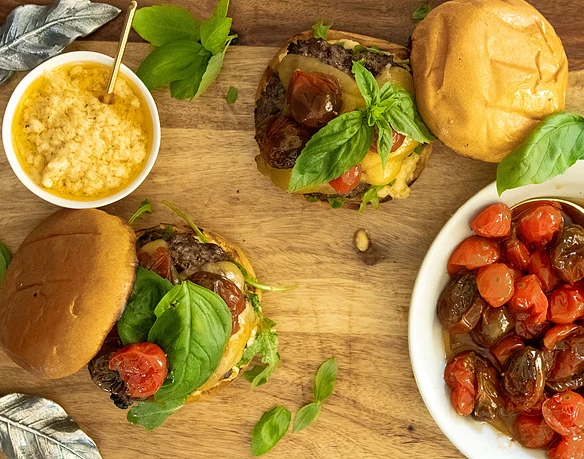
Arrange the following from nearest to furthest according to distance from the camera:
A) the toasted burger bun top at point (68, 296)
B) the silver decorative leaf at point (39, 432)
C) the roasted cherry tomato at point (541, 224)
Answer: the toasted burger bun top at point (68, 296), the roasted cherry tomato at point (541, 224), the silver decorative leaf at point (39, 432)

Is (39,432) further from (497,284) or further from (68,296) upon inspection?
(497,284)

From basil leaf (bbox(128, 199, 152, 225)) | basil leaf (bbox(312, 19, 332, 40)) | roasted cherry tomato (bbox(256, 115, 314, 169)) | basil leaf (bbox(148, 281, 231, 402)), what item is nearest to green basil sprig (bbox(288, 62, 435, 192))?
roasted cherry tomato (bbox(256, 115, 314, 169))

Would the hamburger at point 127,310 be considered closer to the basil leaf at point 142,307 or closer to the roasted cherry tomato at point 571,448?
the basil leaf at point 142,307

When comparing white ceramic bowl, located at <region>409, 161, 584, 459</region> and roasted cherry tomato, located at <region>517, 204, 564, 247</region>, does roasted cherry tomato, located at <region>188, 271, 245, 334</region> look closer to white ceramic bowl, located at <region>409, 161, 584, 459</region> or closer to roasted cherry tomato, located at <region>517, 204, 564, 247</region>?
white ceramic bowl, located at <region>409, 161, 584, 459</region>

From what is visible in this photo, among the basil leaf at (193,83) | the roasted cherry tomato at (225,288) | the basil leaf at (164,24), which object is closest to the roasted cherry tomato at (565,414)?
the roasted cherry tomato at (225,288)

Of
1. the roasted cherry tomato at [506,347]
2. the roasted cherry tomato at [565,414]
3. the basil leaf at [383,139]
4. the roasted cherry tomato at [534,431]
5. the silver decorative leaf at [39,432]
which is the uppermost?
the basil leaf at [383,139]

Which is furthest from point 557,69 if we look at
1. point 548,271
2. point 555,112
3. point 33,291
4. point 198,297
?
point 33,291
